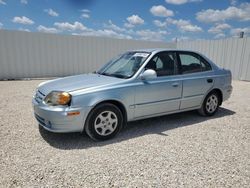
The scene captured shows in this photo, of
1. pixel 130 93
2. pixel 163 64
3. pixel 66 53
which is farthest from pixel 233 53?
pixel 130 93

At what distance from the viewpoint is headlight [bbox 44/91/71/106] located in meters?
3.16

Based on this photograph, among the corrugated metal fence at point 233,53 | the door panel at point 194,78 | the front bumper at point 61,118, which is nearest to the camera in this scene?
the front bumper at point 61,118

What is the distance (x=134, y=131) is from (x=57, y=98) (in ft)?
5.27

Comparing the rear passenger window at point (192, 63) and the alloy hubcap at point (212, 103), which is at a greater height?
the rear passenger window at point (192, 63)

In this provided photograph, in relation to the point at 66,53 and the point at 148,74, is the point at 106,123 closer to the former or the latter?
the point at 148,74

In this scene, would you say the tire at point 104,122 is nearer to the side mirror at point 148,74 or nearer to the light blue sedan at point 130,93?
the light blue sedan at point 130,93

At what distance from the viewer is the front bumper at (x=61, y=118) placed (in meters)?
3.15

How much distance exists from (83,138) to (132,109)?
1.01 metres

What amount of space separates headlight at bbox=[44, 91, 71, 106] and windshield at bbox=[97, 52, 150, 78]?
1.11 meters

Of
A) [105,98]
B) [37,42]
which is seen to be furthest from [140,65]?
[37,42]

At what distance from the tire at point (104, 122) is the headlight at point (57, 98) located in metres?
0.44

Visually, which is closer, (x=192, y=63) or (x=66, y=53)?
(x=192, y=63)

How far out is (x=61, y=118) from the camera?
124 inches

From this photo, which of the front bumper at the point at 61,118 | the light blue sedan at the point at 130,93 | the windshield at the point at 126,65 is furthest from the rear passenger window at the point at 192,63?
the front bumper at the point at 61,118
